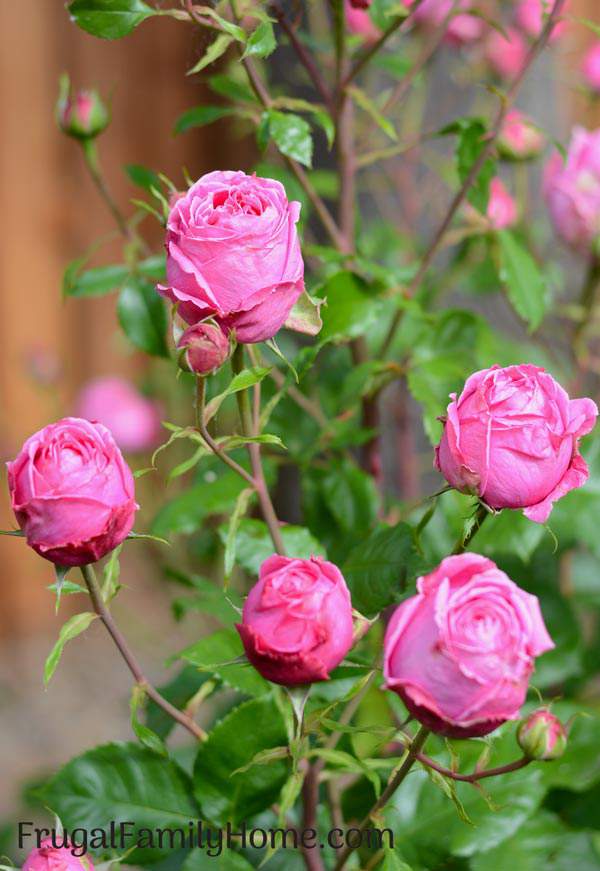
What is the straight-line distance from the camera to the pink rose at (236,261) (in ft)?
1.17

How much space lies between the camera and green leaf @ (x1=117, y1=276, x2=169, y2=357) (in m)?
0.59

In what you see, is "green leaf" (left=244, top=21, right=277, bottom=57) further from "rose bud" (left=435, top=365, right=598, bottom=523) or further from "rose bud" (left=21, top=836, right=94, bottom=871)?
"rose bud" (left=21, top=836, right=94, bottom=871)

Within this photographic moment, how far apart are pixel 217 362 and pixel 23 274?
1270 millimetres

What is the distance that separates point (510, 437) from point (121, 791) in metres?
0.25

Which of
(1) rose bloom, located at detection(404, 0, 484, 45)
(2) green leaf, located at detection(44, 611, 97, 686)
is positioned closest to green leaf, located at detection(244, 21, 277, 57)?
(2) green leaf, located at detection(44, 611, 97, 686)

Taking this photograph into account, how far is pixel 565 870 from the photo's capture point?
55cm

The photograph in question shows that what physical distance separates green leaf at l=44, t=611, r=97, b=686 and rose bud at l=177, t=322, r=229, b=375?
4.2 inches

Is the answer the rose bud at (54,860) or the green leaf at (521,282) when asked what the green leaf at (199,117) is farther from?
the rose bud at (54,860)

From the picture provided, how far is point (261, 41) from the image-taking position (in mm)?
434

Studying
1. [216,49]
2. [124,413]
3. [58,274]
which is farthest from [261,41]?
[58,274]

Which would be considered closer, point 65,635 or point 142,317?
point 65,635

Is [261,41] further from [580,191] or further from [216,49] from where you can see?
[580,191]

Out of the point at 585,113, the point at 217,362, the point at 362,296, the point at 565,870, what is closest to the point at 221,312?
the point at 217,362

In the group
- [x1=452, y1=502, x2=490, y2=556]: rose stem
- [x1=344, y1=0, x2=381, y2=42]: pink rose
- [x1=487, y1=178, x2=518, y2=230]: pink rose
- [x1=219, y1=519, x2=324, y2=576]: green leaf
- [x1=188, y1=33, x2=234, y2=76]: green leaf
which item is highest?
[x1=188, y1=33, x2=234, y2=76]: green leaf
